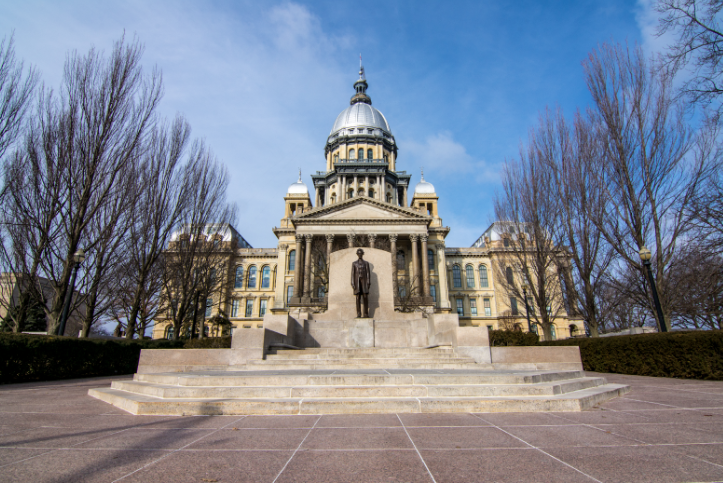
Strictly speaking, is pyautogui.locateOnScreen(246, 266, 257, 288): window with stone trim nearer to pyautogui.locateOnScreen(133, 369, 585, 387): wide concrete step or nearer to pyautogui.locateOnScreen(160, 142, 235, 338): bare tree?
pyautogui.locateOnScreen(160, 142, 235, 338): bare tree

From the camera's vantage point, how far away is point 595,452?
312 centimetres

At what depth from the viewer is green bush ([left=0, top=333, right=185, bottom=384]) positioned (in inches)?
408

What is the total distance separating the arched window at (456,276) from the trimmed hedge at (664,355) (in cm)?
3985

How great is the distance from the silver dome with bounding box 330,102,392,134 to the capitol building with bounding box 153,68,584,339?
19 centimetres

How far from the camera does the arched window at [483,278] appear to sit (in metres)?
53.8

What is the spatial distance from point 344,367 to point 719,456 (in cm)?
649

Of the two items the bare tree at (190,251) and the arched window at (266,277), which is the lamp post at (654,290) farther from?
the arched window at (266,277)

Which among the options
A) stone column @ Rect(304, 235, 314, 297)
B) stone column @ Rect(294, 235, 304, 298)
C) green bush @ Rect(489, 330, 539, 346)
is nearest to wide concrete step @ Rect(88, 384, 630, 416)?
green bush @ Rect(489, 330, 539, 346)

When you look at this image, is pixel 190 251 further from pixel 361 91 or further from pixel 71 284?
pixel 361 91

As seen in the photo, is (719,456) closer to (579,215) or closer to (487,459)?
(487,459)

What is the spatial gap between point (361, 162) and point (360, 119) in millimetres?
10967

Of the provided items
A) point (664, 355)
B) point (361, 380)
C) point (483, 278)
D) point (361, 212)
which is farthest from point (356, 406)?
point (483, 278)

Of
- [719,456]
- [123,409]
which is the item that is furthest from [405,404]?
[123,409]

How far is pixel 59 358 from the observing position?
11.7m
